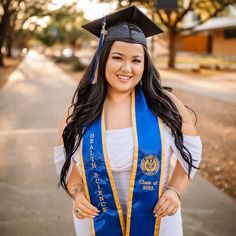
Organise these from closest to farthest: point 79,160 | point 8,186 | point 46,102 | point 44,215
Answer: point 79,160
point 44,215
point 8,186
point 46,102

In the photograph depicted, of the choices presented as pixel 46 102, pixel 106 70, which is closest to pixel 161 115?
pixel 106 70

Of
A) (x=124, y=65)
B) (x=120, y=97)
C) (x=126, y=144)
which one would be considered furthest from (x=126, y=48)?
(x=126, y=144)

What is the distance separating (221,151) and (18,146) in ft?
11.4

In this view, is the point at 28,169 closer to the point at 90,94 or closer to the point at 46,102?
the point at 90,94

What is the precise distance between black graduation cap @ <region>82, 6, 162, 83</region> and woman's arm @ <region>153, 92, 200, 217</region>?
38cm

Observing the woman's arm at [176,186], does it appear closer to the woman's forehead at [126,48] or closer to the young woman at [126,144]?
the young woman at [126,144]

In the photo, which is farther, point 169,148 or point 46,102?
point 46,102

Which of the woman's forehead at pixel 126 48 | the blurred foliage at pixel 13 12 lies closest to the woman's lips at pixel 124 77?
the woman's forehead at pixel 126 48

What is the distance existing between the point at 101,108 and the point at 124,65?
0.26 meters

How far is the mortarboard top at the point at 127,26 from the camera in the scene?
1.75m

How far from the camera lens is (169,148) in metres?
1.77

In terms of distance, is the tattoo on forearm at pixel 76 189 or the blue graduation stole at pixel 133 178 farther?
the tattoo on forearm at pixel 76 189

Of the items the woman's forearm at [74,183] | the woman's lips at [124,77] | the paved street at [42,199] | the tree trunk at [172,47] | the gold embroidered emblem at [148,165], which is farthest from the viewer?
the tree trunk at [172,47]

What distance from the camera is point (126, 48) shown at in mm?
1723
